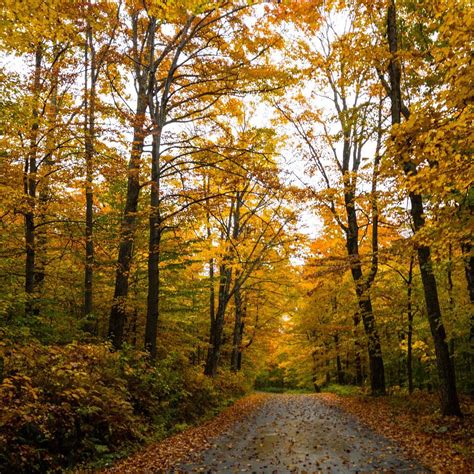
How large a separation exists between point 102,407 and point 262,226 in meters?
15.3

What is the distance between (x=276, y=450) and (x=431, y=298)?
5.67 metres

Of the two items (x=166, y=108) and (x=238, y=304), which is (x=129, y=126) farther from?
(x=238, y=304)

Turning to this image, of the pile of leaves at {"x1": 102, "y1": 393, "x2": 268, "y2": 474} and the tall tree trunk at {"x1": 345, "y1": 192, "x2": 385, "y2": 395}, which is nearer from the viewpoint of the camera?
the pile of leaves at {"x1": 102, "y1": 393, "x2": 268, "y2": 474}

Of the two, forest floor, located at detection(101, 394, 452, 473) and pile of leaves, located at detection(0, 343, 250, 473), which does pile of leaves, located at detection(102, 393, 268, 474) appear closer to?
forest floor, located at detection(101, 394, 452, 473)

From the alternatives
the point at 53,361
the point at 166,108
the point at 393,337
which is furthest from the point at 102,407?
the point at 393,337

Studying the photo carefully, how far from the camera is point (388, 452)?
302 inches

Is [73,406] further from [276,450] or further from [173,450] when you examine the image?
[276,450]

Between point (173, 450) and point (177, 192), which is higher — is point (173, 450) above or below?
below

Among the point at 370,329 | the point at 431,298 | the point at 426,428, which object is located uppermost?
the point at 431,298

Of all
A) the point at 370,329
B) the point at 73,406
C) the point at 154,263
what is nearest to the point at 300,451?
the point at 73,406

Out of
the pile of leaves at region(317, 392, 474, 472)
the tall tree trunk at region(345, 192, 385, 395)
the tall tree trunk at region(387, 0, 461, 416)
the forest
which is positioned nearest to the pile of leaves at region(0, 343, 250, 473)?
the forest

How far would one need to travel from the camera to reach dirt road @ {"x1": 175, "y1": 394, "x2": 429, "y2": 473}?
6.77m

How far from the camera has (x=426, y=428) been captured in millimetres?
9375

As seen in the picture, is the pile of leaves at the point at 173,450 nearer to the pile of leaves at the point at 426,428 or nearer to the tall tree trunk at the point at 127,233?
the tall tree trunk at the point at 127,233
